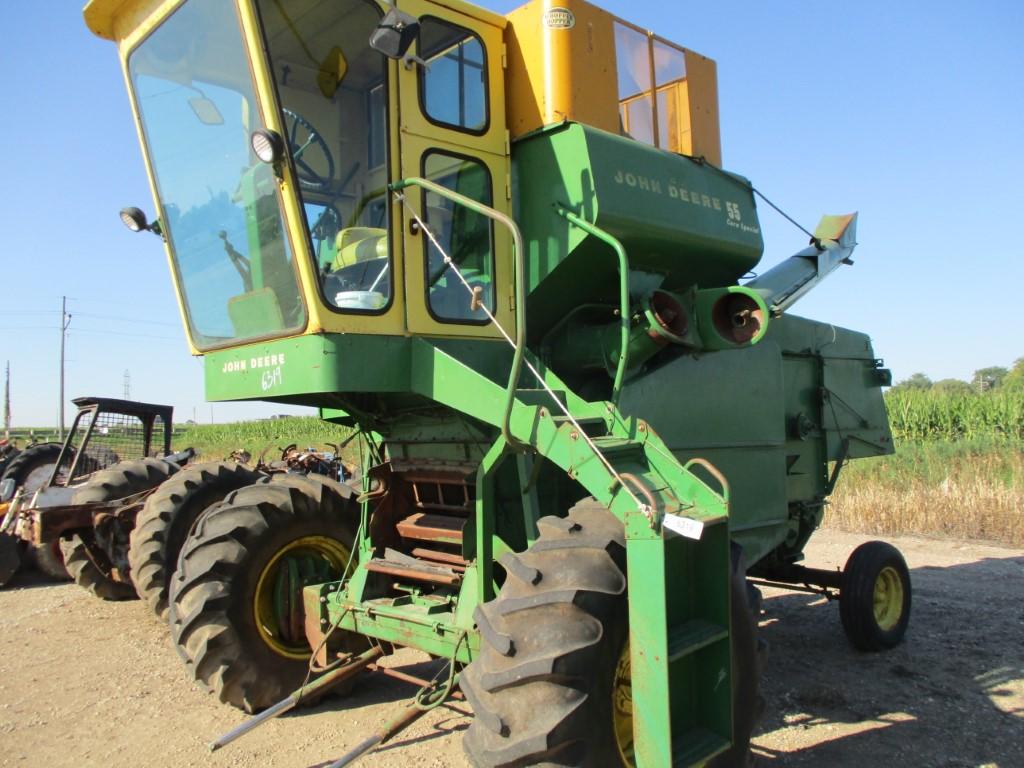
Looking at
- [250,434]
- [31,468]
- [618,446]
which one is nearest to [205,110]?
[618,446]

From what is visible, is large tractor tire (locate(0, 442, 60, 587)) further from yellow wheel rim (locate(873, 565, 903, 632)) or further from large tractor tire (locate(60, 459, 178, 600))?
yellow wheel rim (locate(873, 565, 903, 632))

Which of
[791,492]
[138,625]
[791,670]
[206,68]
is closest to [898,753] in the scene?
[791,670]

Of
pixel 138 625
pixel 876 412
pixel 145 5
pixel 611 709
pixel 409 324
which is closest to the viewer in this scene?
pixel 611 709

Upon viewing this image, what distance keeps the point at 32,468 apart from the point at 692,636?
1086cm

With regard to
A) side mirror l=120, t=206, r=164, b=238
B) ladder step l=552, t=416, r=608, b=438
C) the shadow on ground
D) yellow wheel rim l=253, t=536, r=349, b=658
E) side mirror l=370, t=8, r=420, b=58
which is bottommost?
the shadow on ground

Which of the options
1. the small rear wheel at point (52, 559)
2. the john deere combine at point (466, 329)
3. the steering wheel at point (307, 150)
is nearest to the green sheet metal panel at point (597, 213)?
the john deere combine at point (466, 329)

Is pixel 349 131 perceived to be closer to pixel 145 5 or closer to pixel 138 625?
pixel 145 5

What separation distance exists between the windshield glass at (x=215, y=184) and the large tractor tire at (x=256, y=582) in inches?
43.0

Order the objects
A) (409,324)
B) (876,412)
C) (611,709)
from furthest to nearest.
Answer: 1. (876,412)
2. (409,324)
3. (611,709)

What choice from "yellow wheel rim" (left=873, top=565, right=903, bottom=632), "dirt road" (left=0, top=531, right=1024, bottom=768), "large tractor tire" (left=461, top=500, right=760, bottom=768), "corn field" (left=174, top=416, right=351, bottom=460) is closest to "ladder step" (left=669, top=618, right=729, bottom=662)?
"large tractor tire" (left=461, top=500, right=760, bottom=768)

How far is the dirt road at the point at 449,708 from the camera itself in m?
4.39

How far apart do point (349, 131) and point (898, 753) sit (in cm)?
446

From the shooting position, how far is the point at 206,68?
441 cm

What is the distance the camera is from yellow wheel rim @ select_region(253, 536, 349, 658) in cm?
497
